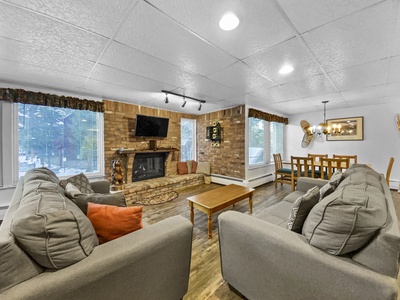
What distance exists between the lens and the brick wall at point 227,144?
4473 mm

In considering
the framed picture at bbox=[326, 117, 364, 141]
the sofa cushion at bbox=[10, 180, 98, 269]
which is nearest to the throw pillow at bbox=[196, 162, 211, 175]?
the framed picture at bbox=[326, 117, 364, 141]

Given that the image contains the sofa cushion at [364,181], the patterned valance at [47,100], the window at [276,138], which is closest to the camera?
the sofa cushion at [364,181]

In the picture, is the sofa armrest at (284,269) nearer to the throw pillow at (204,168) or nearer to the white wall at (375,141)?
the throw pillow at (204,168)

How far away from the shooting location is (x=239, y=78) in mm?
2668

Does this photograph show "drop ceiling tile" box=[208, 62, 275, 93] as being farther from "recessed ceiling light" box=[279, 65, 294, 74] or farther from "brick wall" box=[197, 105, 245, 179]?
"brick wall" box=[197, 105, 245, 179]

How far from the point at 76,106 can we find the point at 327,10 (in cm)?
403

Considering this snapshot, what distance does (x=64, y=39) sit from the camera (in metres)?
1.68

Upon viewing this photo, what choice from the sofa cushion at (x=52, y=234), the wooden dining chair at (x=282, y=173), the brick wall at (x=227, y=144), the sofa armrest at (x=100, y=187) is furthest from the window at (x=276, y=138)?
the sofa cushion at (x=52, y=234)

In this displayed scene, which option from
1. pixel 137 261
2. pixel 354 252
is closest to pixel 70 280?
pixel 137 261

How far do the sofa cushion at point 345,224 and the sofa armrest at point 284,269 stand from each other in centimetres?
6

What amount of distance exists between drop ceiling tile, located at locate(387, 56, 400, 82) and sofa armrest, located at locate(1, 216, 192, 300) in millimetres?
3149

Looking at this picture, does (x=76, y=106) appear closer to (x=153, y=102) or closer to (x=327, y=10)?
(x=153, y=102)

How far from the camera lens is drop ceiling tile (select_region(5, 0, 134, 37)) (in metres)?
1.24

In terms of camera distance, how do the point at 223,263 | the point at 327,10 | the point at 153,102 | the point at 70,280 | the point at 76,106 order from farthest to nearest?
the point at 153,102, the point at 76,106, the point at 223,263, the point at 327,10, the point at 70,280
